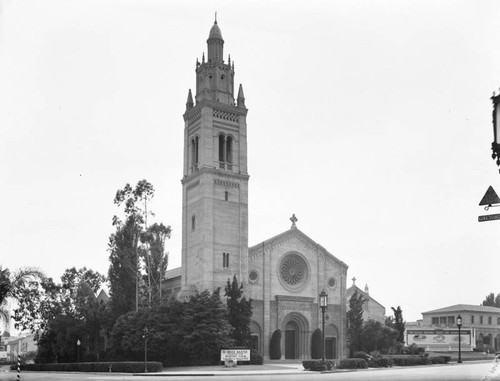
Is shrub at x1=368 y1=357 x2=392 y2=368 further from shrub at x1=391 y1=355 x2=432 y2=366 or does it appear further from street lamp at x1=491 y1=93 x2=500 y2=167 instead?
street lamp at x1=491 y1=93 x2=500 y2=167

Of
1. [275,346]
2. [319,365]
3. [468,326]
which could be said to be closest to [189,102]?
[275,346]

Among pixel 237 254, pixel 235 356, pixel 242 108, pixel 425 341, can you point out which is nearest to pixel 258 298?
pixel 237 254

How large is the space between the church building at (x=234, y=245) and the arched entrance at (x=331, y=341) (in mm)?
100

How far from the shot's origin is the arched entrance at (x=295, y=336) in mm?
65875

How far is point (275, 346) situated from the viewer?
62.7 m

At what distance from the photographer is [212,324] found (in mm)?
52062

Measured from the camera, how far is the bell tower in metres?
62.1

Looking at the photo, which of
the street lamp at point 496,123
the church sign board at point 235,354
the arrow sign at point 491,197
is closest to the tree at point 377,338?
the church sign board at point 235,354

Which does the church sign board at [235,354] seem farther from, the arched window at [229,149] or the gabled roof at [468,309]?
the gabled roof at [468,309]

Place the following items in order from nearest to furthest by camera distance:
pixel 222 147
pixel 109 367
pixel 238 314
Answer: pixel 109 367
pixel 238 314
pixel 222 147

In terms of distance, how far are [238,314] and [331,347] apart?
1542 centimetres

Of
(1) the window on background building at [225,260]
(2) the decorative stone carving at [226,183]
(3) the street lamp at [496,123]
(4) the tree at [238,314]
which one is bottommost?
(4) the tree at [238,314]

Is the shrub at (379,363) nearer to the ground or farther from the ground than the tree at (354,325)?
nearer to the ground

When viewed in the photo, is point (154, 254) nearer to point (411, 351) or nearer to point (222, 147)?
point (222, 147)
